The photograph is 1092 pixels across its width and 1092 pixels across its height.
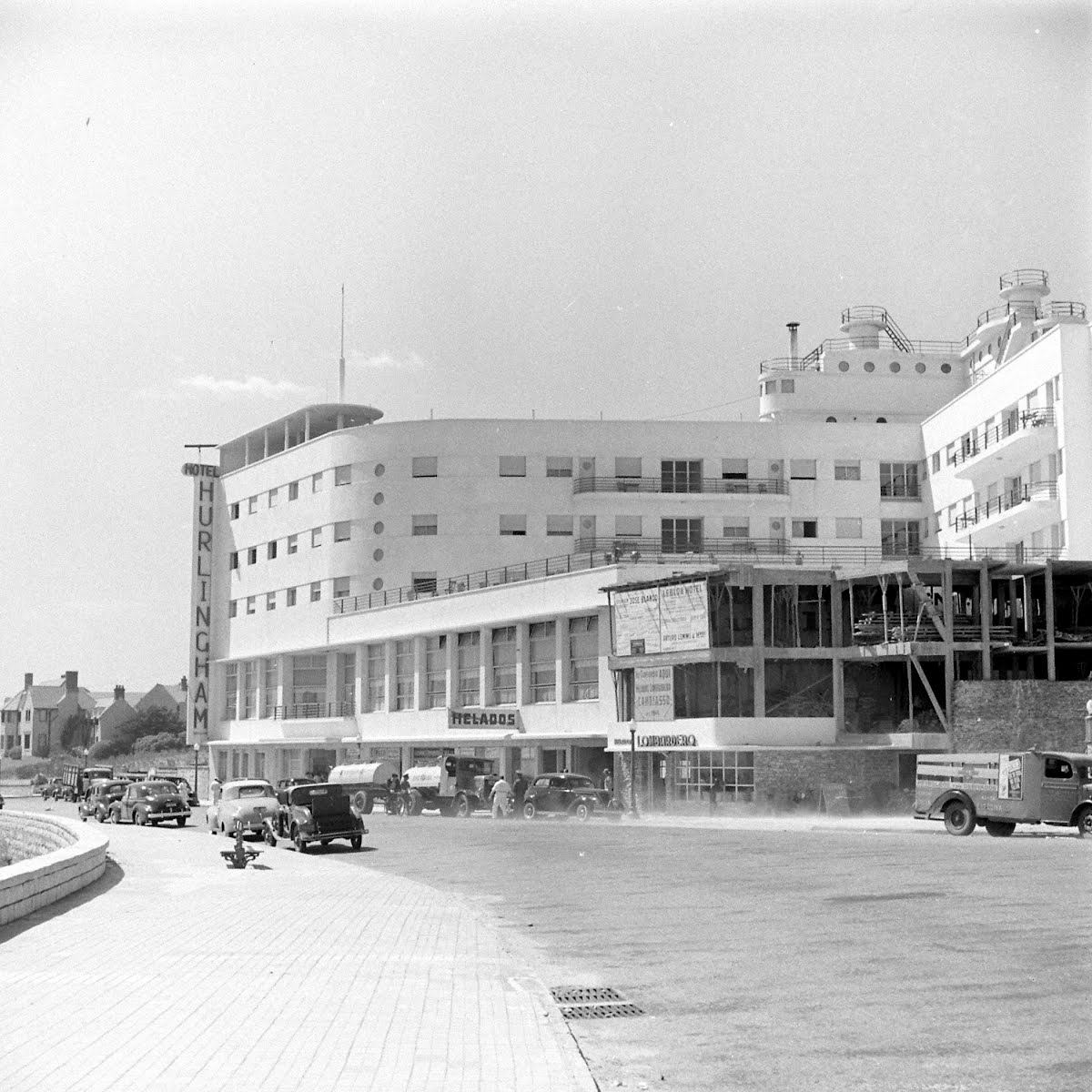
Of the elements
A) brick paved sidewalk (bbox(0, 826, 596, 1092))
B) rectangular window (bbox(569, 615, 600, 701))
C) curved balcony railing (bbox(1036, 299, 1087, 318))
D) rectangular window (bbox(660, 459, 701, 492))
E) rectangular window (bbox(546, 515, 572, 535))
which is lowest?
brick paved sidewalk (bbox(0, 826, 596, 1092))

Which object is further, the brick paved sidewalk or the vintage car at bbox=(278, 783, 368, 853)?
the vintage car at bbox=(278, 783, 368, 853)

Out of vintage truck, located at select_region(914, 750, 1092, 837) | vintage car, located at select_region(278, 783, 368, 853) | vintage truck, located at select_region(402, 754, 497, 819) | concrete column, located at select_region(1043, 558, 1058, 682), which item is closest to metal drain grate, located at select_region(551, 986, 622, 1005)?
vintage car, located at select_region(278, 783, 368, 853)

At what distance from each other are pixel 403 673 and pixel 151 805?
27.7m

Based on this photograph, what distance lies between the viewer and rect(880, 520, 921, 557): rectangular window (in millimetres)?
70438

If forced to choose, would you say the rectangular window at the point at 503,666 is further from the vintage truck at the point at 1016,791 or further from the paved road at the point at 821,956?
the paved road at the point at 821,956

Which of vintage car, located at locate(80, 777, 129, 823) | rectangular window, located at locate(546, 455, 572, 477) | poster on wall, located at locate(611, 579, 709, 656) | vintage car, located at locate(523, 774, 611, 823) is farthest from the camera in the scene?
rectangular window, located at locate(546, 455, 572, 477)

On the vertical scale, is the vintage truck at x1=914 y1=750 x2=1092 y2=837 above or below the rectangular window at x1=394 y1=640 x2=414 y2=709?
below

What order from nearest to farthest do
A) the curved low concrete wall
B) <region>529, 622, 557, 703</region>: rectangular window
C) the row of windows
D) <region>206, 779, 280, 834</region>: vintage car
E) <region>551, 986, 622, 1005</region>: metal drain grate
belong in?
<region>551, 986, 622, 1005</region>: metal drain grate
the curved low concrete wall
<region>206, 779, 280, 834</region>: vintage car
the row of windows
<region>529, 622, 557, 703</region>: rectangular window

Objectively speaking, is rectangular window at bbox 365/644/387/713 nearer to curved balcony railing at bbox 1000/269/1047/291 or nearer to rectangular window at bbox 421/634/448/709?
rectangular window at bbox 421/634/448/709

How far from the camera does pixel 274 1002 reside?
11.2 m

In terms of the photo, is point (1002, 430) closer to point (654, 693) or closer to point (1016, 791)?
point (654, 693)

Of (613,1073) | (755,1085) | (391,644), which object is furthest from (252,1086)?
→ (391,644)

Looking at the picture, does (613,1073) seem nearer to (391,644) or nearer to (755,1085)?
(755,1085)

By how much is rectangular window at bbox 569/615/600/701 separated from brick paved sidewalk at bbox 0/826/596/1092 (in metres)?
38.1
